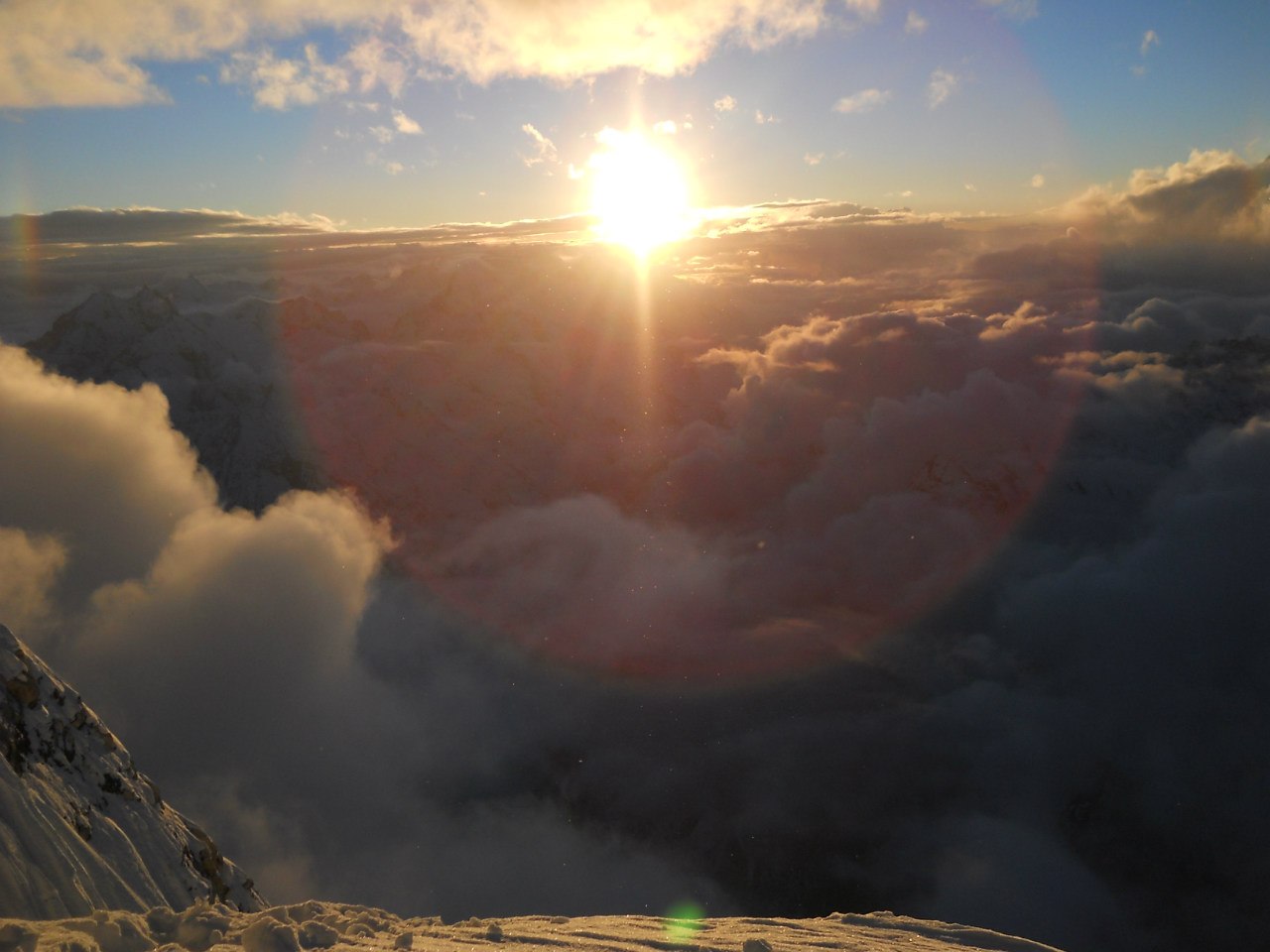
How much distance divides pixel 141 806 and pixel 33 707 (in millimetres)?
5360

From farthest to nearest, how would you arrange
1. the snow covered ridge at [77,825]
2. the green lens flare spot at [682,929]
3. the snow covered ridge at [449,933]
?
the green lens flare spot at [682,929]
the snow covered ridge at [77,825]
the snow covered ridge at [449,933]

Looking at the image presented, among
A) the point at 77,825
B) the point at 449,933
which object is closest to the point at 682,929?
the point at 449,933

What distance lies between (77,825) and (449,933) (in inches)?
508

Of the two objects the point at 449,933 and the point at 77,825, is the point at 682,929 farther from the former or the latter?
the point at 77,825

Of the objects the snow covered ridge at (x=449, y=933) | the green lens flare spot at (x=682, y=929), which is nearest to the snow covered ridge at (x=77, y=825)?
the snow covered ridge at (x=449, y=933)

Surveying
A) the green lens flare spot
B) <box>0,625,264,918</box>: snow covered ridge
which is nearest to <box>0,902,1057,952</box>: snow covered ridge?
the green lens flare spot

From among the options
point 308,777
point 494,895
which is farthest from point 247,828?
point 494,895

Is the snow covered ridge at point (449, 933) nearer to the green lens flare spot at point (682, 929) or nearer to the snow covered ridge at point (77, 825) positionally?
the green lens flare spot at point (682, 929)

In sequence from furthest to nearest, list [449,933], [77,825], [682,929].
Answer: [682,929] → [77,825] → [449,933]

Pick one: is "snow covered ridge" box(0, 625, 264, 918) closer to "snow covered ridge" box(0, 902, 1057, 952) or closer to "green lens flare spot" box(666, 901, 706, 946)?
"snow covered ridge" box(0, 902, 1057, 952)

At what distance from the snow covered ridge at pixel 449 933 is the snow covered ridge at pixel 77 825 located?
1.30 metres

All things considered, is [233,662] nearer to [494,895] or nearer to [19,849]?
[494,895]

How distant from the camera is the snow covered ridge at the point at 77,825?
2198cm

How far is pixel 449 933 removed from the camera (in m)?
23.5
